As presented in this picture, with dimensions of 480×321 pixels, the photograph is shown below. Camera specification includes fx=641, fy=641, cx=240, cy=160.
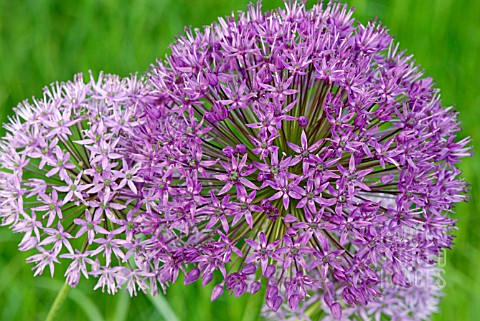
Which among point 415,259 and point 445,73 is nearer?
point 415,259

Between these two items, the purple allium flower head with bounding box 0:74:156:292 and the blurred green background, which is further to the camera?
the blurred green background

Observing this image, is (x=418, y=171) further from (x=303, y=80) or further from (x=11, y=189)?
(x=11, y=189)

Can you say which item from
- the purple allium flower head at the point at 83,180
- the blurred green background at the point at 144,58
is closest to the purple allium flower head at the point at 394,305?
the purple allium flower head at the point at 83,180

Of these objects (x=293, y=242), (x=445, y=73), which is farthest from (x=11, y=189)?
(x=445, y=73)

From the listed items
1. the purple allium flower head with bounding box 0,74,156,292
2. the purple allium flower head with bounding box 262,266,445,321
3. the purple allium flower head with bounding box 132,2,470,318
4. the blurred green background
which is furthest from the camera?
the blurred green background

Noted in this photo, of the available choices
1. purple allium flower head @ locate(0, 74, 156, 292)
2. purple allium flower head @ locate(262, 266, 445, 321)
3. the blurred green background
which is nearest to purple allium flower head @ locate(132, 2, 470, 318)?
purple allium flower head @ locate(0, 74, 156, 292)

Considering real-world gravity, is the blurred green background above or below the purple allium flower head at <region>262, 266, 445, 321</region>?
above

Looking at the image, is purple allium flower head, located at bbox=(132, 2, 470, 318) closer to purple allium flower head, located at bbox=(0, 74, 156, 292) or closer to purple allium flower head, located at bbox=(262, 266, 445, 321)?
purple allium flower head, located at bbox=(0, 74, 156, 292)
